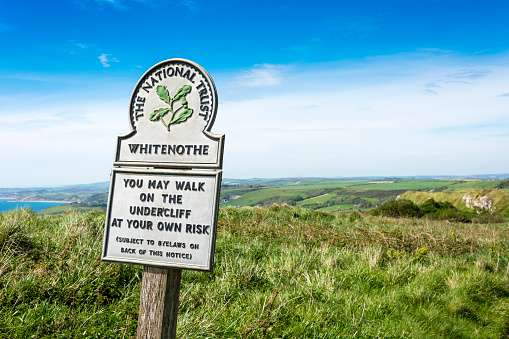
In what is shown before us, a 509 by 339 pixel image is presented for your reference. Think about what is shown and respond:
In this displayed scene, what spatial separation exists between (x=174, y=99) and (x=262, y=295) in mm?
2939

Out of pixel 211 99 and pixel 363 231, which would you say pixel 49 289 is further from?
pixel 363 231

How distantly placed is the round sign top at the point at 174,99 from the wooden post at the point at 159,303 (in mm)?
1319

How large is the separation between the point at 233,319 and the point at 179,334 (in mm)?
714

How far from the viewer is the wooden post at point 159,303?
2873mm

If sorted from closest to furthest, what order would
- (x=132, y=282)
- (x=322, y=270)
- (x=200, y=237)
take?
1. (x=200, y=237)
2. (x=132, y=282)
3. (x=322, y=270)

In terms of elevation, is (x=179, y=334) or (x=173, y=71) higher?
(x=173, y=71)

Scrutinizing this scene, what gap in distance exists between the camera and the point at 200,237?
2877 mm

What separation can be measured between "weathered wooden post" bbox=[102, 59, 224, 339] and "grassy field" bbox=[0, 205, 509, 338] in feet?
2.46

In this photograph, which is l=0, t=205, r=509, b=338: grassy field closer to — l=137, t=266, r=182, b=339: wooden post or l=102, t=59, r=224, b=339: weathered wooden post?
l=137, t=266, r=182, b=339: wooden post

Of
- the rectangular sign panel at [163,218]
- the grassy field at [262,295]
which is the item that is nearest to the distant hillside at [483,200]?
the grassy field at [262,295]

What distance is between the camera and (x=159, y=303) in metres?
2.88

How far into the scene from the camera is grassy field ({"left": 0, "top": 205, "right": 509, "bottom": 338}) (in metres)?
3.70

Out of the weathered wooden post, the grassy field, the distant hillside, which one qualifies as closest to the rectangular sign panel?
the weathered wooden post

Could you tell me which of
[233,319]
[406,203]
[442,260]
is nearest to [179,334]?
[233,319]
